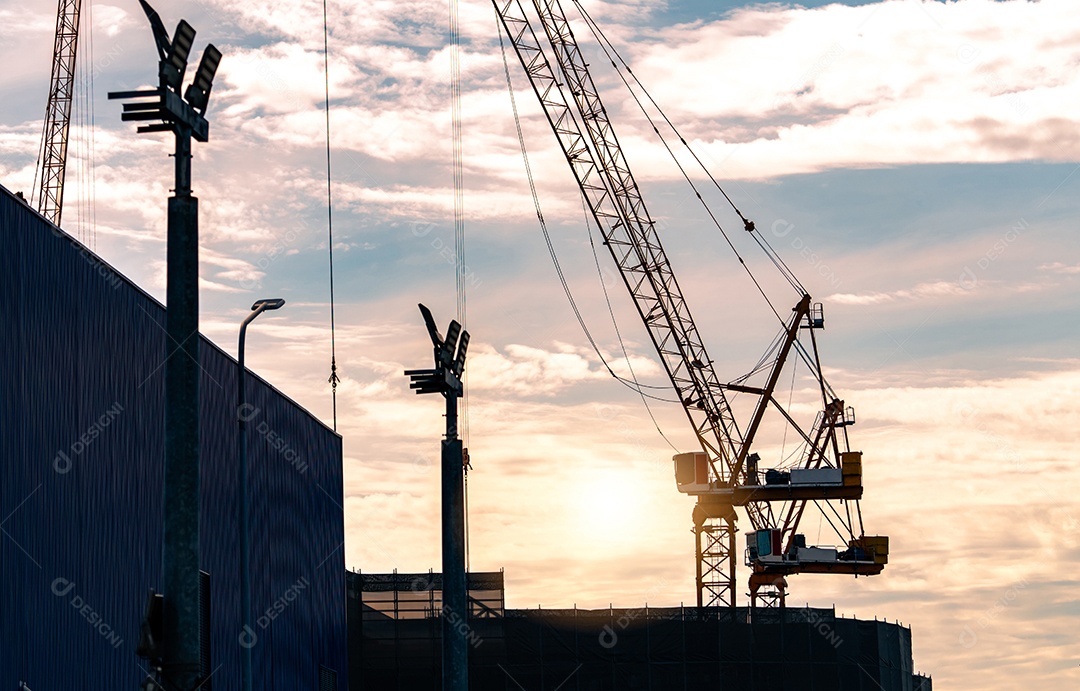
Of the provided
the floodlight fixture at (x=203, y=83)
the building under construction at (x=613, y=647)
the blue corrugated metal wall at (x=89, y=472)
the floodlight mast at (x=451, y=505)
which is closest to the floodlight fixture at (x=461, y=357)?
the floodlight mast at (x=451, y=505)

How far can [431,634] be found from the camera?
325 feet

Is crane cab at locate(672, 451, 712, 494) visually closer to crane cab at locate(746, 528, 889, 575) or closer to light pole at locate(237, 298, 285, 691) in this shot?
crane cab at locate(746, 528, 889, 575)

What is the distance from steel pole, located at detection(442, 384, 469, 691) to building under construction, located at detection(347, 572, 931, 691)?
63.6 m

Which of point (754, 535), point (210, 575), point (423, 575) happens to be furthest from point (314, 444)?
point (754, 535)

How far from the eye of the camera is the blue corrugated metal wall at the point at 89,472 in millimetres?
35906

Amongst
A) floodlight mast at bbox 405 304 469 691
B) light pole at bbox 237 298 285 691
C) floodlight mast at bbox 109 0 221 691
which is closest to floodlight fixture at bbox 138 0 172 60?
floodlight mast at bbox 109 0 221 691

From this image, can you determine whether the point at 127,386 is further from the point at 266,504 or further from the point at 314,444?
the point at 314,444

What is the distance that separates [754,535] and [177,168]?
113400 mm

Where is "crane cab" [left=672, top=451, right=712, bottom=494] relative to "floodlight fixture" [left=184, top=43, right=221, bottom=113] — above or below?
→ above

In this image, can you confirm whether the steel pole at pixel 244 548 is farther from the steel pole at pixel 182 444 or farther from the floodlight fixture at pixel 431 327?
the steel pole at pixel 182 444

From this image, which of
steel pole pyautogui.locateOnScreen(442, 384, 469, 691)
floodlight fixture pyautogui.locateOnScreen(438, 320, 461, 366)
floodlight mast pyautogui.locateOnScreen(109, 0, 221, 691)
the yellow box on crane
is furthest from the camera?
the yellow box on crane

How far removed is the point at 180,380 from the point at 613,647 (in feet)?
272

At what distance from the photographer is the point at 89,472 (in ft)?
133

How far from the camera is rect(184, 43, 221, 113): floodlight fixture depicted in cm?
1938
